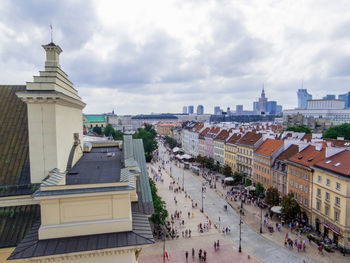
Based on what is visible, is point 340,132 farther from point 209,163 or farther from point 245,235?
point 245,235

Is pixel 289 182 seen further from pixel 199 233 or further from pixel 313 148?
pixel 199 233

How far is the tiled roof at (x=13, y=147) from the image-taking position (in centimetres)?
1432

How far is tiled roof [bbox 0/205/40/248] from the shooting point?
1254 cm

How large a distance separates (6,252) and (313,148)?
44.7 m

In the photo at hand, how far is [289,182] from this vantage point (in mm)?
45531

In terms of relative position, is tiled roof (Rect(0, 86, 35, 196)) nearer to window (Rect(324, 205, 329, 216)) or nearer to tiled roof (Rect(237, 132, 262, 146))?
window (Rect(324, 205, 329, 216))

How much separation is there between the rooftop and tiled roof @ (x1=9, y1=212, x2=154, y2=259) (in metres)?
2.90

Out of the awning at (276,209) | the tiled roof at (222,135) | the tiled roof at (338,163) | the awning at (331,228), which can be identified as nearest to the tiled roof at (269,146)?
the awning at (276,209)

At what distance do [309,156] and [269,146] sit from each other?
43.9 ft

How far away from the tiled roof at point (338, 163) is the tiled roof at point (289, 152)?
10.4m

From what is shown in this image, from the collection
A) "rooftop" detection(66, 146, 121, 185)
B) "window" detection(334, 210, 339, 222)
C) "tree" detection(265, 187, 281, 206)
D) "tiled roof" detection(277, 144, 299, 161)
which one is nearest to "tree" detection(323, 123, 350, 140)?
"tiled roof" detection(277, 144, 299, 161)

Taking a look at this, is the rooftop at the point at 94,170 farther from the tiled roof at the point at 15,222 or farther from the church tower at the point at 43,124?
the tiled roof at the point at 15,222

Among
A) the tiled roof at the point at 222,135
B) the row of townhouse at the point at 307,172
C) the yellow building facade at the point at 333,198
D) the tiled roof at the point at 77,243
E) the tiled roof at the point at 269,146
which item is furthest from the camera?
the tiled roof at the point at 222,135

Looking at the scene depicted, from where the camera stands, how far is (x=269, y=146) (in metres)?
56.1
